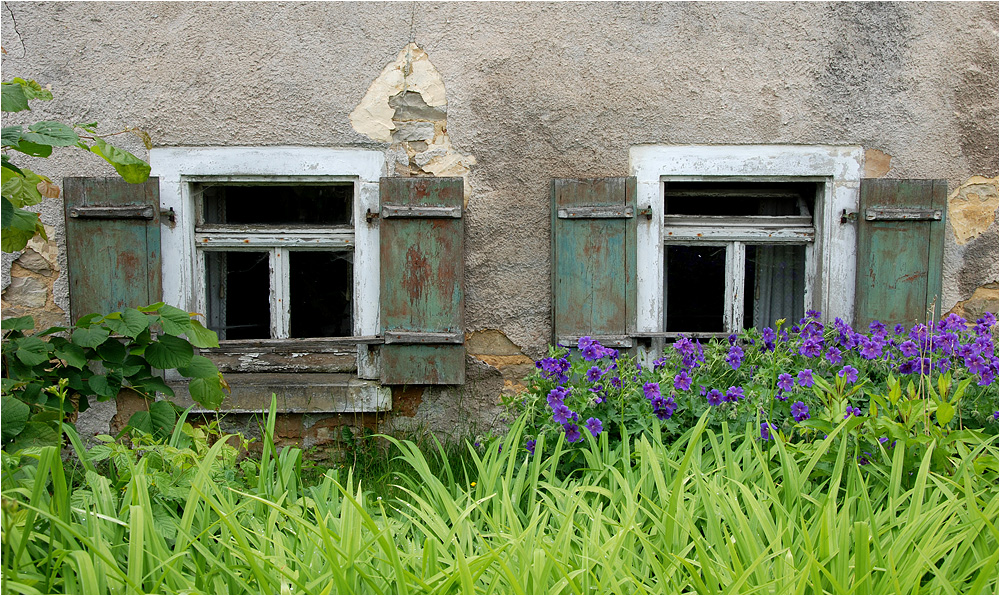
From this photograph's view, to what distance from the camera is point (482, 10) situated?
3395 millimetres

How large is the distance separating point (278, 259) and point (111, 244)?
767mm

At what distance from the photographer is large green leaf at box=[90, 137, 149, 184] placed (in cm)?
205

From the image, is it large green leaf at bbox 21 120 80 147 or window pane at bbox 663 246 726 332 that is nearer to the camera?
large green leaf at bbox 21 120 80 147

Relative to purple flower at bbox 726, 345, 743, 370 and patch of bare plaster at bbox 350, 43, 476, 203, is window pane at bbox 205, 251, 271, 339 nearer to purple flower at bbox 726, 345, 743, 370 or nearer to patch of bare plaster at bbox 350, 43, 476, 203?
patch of bare plaster at bbox 350, 43, 476, 203

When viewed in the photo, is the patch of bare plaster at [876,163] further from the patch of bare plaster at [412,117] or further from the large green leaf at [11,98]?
the large green leaf at [11,98]

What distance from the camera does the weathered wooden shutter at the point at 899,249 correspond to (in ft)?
11.0

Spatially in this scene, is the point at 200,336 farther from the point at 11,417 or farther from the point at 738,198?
the point at 738,198

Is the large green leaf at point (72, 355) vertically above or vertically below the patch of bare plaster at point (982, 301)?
below

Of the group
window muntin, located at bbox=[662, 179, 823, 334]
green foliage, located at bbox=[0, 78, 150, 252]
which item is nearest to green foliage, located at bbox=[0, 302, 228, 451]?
green foliage, located at bbox=[0, 78, 150, 252]

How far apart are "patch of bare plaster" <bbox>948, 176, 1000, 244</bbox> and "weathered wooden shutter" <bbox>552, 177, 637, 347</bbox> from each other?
5.52 ft

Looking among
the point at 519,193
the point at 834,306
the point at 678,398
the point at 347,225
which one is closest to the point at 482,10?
the point at 519,193

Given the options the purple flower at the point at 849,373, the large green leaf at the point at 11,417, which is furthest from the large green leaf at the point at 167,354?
the purple flower at the point at 849,373

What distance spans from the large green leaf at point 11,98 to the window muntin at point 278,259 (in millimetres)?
1386

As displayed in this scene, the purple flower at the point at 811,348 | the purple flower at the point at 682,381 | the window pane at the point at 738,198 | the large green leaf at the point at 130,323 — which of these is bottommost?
the purple flower at the point at 682,381
